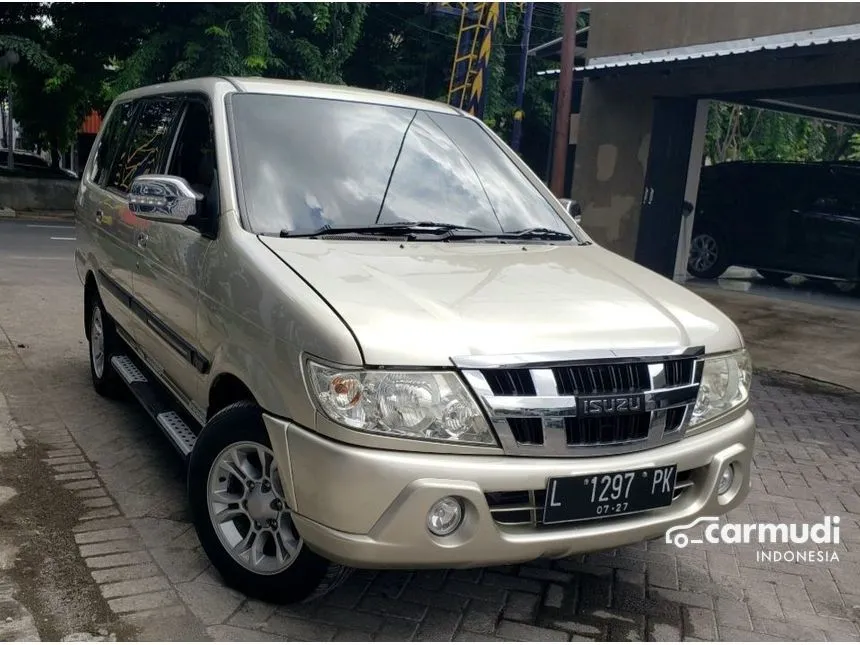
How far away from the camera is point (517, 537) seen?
258cm

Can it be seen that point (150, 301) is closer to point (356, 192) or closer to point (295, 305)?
point (356, 192)

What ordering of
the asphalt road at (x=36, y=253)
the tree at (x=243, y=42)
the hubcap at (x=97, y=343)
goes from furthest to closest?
the tree at (x=243, y=42), the asphalt road at (x=36, y=253), the hubcap at (x=97, y=343)

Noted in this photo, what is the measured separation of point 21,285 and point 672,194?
356 inches

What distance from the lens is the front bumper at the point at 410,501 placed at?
2.45 m

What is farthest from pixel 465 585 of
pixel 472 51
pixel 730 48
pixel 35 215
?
pixel 35 215

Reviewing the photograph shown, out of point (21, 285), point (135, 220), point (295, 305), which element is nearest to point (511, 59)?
point (21, 285)

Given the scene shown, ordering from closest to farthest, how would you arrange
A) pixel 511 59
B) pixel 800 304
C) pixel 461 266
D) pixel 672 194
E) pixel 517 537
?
pixel 517 537 < pixel 461 266 < pixel 800 304 < pixel 672 194 < pixel 511 59

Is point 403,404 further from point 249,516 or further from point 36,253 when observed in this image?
point 36,253

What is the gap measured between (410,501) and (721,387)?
1.30 m

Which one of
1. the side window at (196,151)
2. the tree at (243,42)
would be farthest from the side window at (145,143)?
the tree at (243,42)

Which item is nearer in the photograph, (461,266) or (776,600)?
(461,266)

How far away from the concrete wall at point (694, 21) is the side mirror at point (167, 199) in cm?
889

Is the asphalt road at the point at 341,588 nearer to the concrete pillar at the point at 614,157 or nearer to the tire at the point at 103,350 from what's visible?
the tire at the point at 103,350

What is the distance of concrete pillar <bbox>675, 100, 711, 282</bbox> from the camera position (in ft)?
42.4
